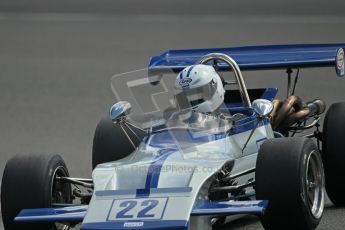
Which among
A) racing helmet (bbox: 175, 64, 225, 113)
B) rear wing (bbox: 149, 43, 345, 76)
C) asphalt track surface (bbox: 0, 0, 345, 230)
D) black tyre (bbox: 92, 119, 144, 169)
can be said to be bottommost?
asphalt track surface (bbox: 0, 0, 345, 230)

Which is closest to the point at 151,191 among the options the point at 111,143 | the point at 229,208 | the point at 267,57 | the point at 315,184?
the point at 229,208

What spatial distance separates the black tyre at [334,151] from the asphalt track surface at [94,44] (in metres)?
2.49

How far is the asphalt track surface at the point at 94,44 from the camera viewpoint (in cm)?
1164

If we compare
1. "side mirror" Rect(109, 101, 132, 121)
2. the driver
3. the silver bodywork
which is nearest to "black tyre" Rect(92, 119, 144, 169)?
"side mirror" Rect(109, 101, 132, 121)

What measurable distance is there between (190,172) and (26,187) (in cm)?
113

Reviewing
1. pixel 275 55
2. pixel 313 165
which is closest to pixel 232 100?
pixel 275 55

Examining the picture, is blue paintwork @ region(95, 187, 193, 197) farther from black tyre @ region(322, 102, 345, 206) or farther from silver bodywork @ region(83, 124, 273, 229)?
black tyre @ region(322, 102, 345, 206)

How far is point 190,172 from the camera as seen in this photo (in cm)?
693

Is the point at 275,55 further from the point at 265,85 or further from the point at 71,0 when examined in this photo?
the point at 71,0

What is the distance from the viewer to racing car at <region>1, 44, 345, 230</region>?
664cm

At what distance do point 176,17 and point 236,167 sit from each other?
28.7 feet

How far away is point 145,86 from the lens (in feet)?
41.9

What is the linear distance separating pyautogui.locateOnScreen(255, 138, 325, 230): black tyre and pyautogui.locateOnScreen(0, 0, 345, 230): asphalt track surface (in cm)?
334

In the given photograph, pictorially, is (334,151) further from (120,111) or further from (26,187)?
(26,187)
